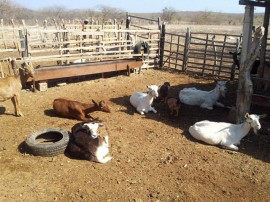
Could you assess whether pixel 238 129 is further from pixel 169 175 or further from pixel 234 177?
pixel 169 175

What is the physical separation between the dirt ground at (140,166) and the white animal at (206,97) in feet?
1.32

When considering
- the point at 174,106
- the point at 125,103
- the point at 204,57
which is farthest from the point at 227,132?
the point at 204,57

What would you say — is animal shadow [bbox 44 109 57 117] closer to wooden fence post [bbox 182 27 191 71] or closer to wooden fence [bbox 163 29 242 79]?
wooden fence [bbox 163 29 242 79]

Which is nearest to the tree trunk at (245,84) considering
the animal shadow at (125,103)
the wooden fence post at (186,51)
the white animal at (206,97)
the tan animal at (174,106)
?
the white animal at (206,97)

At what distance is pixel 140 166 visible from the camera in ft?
19.8

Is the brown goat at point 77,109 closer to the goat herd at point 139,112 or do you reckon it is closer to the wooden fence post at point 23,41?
the goat herd at point 139,112

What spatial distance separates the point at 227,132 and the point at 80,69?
260 inches

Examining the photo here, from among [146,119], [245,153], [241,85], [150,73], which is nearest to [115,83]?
[150,73]

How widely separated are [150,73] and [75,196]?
953 centimetres

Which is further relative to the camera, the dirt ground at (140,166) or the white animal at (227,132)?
the white animal at (227,132)

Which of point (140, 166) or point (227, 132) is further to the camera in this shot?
point (227, 132)

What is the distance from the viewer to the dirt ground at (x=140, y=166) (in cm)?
521

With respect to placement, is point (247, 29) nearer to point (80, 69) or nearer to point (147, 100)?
point (147, 100)

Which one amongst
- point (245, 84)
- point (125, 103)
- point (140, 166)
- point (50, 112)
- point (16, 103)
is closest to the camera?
point (140, 166)
